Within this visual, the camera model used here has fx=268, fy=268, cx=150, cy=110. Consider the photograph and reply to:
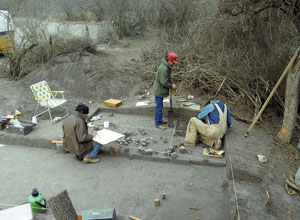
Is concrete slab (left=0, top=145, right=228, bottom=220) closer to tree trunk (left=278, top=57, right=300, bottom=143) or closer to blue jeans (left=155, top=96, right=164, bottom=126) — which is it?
blue jeans (left=155, top=96, right=164, bottom=126)

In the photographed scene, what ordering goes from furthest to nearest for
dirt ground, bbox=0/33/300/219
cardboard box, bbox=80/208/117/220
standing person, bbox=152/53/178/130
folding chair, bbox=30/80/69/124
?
folding chair, bbox=30/80/69/124
standing person, bbox=152/53/178/130
dirt ground, bbox=0/33/300/219
cardboard box, bbox=80/208/117/220

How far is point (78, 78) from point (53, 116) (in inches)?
87.4

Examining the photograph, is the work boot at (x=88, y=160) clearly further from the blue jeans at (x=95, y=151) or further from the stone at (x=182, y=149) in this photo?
the stone at (x=182, y=149)

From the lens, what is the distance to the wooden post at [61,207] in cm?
343

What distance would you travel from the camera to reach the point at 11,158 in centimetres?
596

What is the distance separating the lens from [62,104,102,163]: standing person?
5457mm

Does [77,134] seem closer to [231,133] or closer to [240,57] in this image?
[231,133]

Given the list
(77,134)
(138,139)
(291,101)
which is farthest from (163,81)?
(291,101)

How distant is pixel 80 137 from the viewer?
5.46 meters

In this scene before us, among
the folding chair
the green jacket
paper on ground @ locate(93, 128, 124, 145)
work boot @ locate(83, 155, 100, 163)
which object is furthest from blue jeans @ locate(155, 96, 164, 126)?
the folding chair

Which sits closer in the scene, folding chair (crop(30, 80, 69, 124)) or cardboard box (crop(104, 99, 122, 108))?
folding chair (crop(30, 80, 69, 124))

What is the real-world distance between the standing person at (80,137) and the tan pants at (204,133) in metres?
2.07

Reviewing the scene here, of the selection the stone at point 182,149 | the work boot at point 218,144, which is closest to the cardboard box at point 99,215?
the stone at point 182,149

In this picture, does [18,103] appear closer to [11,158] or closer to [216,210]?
[11,158]
